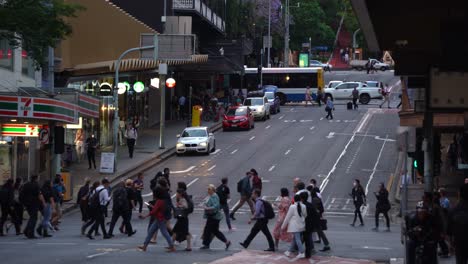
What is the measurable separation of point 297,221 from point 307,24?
372ft

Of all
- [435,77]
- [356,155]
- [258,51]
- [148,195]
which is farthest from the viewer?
[258,51]

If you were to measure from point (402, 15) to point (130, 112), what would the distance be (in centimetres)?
4626

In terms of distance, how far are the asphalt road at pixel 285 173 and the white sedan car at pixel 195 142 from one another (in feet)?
1.90

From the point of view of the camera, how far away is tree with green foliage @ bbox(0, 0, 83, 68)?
23.6m

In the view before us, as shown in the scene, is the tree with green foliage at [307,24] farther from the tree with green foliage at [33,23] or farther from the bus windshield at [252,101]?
the tree with green foliage at [33,23]

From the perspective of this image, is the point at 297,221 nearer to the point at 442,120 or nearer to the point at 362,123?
the point at 442,120

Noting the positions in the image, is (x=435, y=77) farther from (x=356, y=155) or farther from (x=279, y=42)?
(x=279, y=42)

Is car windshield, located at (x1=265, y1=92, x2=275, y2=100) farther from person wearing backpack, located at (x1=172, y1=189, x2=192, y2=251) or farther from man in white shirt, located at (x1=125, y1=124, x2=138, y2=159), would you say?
person wearing backpack, located at (x1=172, y1=189, x2=192, y2=251)

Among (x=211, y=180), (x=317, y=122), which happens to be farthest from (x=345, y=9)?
(x=211, y=180)

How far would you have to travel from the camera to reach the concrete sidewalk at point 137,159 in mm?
41566

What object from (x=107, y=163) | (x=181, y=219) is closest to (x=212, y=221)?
(x=181, y=219)

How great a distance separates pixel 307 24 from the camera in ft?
435

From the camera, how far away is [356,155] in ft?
166

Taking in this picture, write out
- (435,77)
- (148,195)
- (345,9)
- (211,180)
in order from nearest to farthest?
(435,77) < (148,195) < (211,180) < (345,9)
